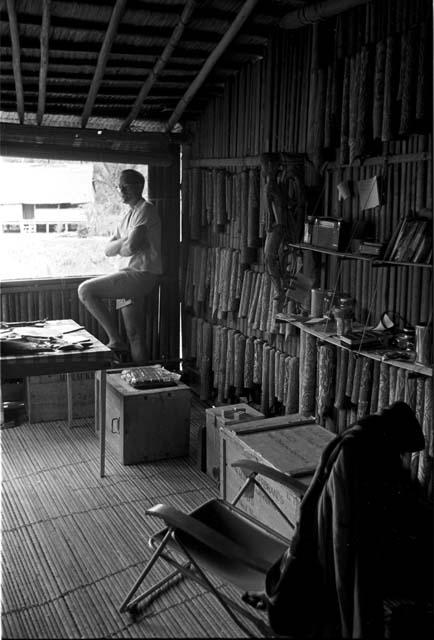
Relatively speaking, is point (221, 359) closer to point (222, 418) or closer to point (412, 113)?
point (222, 418)

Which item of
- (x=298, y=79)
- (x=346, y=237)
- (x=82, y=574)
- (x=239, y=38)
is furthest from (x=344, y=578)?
(x=239, y=38)

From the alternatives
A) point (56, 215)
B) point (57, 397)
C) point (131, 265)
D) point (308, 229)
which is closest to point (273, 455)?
point (308, 229)

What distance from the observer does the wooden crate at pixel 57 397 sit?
651 centimetres

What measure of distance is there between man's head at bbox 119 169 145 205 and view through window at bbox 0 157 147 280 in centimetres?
56

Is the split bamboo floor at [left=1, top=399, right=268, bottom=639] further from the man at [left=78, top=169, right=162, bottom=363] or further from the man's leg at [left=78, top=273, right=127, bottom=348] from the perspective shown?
the man at [left=78, top=169, right=162, bottom=363]

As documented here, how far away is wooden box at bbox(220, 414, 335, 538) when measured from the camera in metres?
4.12

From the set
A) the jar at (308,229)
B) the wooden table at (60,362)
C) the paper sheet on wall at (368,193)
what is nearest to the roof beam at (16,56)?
the wooden table at (60,362)

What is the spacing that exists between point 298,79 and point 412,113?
62.7 inches

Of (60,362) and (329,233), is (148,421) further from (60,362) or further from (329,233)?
(329,233)

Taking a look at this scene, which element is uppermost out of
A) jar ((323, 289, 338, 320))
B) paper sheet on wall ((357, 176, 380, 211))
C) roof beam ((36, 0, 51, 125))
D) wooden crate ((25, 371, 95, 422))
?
roof beam ((36, 0, 51, 125))

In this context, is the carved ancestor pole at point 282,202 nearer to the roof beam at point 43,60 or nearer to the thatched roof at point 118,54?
the thatched roof at point 118,54

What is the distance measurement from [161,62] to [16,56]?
3.79 feet

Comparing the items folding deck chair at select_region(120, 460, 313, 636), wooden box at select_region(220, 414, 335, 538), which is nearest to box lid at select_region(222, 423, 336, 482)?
wooden box at select_region(220, 414, 335, 538)

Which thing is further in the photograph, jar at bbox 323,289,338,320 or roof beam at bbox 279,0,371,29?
jar at bbox 323,289,338,320
